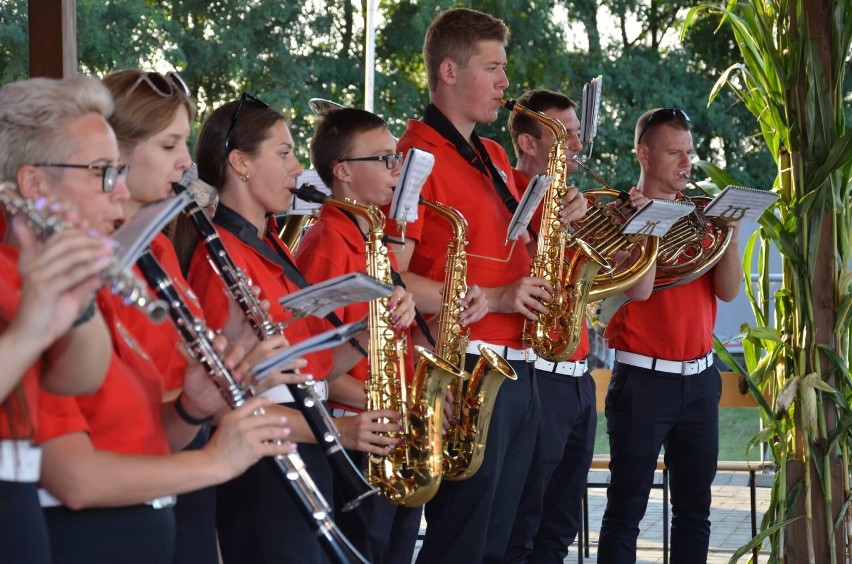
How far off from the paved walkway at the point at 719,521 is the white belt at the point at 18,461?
4406 millimetres

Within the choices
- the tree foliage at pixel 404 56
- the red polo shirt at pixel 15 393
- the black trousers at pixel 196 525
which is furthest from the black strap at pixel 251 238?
the tree foliage at pixel 404 56

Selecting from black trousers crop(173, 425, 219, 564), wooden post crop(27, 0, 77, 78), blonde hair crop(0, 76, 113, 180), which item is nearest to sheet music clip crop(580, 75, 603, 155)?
wooden post crop(27, 0, 77, 78)

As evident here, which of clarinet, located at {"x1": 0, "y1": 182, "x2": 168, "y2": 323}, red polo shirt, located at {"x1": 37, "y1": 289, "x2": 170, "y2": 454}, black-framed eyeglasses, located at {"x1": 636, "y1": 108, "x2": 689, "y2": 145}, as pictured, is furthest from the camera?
black-framed eyeglasses, located at {"x1": 636, "y1": 108, "x2": 689, "y2": 145}

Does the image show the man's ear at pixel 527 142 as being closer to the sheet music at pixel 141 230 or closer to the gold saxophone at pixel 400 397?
the gold saxophone at pixel 400 397

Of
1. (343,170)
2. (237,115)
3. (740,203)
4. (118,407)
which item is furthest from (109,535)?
(740,203)

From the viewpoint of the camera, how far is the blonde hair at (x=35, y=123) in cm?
183

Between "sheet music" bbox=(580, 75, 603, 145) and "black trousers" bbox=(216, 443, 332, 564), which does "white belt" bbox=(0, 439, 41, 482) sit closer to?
"black trousers" bbox=(216, 443, 332, 564)

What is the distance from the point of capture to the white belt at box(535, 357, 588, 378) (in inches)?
160

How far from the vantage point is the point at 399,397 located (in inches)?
125

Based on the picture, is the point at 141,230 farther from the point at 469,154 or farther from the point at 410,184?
the point at 469,154

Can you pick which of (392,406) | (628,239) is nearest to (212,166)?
(392,406)

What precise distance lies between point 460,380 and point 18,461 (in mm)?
1914

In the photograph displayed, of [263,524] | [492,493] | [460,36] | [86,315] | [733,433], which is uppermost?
[460,36]

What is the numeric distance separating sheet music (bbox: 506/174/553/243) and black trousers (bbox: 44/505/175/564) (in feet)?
5.74
